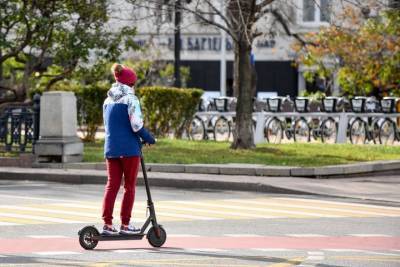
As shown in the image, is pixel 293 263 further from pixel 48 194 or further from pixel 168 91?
pixel 168 91

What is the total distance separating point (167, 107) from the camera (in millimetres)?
32375

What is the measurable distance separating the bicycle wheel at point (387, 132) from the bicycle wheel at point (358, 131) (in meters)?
0.43

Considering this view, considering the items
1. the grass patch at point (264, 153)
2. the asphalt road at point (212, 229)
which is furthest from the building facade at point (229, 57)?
the asphalt road at point (212, 229)

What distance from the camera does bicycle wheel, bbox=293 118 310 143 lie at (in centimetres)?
3350

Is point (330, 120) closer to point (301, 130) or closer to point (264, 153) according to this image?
point (301, 130)

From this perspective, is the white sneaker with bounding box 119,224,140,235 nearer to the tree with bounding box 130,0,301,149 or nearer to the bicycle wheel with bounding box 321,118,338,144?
the tree with bounding box 130,0,301,149

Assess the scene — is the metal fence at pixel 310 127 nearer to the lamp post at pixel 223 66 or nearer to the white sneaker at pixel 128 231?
the white sneaker at pixel 128 231

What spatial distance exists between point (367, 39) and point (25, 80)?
18100mm

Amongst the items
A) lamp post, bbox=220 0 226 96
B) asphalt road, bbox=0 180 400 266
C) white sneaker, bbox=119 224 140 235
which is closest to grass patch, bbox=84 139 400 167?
asphalt road, bbox=0 180 400 266

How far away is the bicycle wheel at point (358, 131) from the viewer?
32.2 meters

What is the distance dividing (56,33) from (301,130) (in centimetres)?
778

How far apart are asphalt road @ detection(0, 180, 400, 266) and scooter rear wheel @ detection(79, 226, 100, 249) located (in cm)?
10

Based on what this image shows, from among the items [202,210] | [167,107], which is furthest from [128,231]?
[167,107]

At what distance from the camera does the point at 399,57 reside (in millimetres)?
41656
